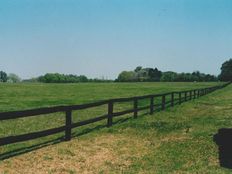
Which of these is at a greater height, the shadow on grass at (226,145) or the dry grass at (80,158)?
the shadow on grass at (226,145)

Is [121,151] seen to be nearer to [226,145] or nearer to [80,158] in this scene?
[80,158]

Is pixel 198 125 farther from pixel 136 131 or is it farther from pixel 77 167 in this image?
pixel 77 167

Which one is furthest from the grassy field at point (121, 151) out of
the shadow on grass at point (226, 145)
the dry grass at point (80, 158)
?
the shadow on grass at point (226, 145)

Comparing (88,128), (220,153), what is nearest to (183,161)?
(220,153)

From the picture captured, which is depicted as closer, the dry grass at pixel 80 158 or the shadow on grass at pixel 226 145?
the dry grass at pixel 80 158

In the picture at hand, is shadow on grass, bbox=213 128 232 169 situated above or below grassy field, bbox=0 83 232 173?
above

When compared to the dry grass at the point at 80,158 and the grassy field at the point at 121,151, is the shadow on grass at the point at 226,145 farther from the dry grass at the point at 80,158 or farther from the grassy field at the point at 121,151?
the dry grass at the point at 80,158

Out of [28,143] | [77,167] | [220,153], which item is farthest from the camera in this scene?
[28,143]

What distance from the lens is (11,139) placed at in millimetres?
10305

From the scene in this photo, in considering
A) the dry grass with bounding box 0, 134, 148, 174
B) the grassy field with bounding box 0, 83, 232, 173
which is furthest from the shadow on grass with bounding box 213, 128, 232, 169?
the dry grass with bounding box 0, 134, 148, 174

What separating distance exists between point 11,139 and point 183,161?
4576 mm

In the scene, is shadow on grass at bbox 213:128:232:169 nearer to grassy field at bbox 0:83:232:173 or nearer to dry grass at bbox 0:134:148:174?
grassy field at bbox 0:83:232:173

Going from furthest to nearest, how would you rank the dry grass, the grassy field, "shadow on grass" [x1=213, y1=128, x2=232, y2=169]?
"shadow on grass" [x1=213, y1=128, x2=232, y2=169] < the grassy field < the dry grass

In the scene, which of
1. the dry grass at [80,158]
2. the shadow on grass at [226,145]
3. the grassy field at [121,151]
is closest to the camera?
the dry grass at [80,158]
